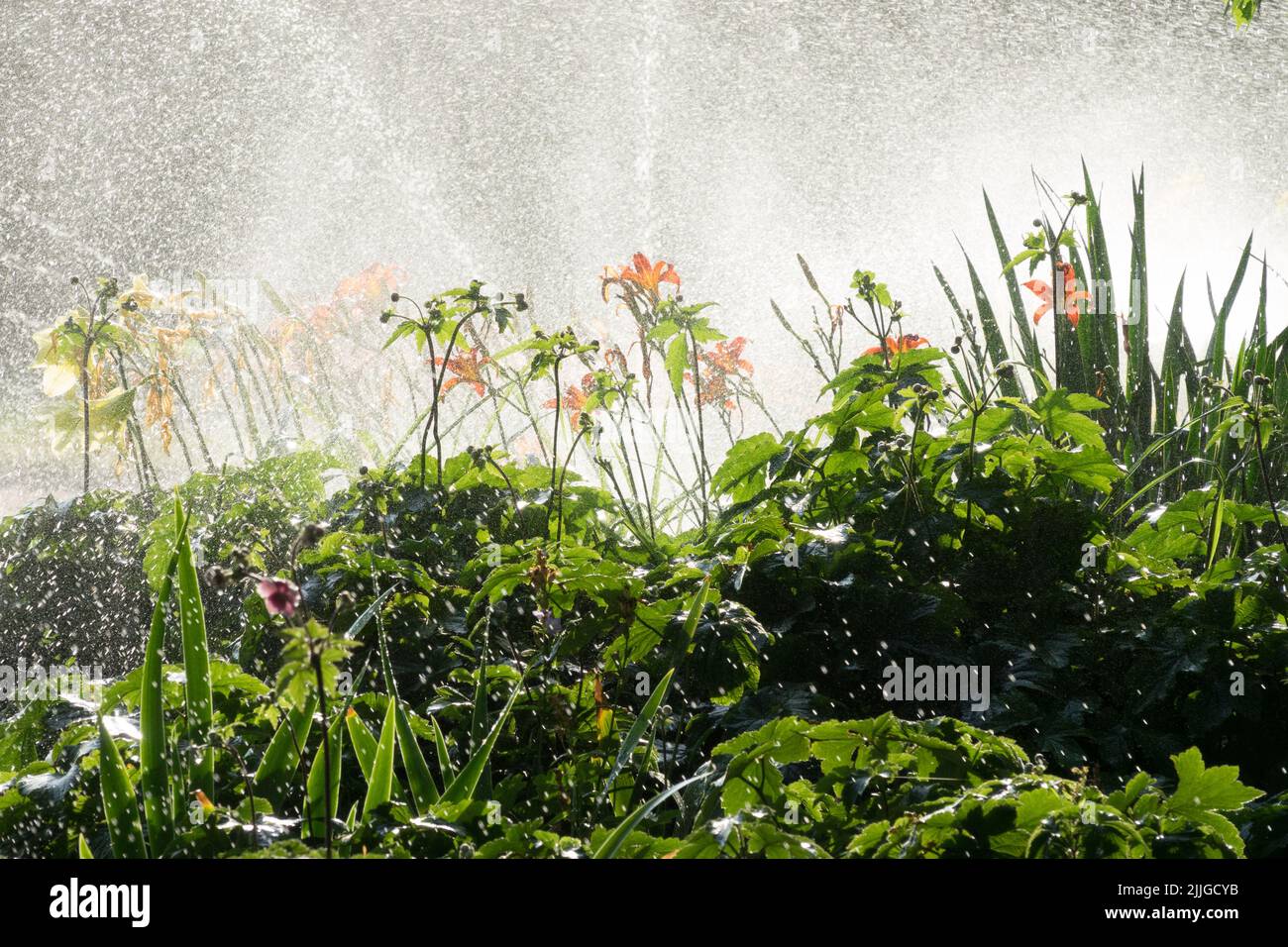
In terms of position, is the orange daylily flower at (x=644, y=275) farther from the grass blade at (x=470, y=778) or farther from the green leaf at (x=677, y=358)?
the grass blade at (x=470, y=778)

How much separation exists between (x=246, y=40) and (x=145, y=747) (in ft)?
30.8

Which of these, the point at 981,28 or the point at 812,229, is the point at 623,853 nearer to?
the point at 812,229

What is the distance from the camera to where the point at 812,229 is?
6590 millimetres

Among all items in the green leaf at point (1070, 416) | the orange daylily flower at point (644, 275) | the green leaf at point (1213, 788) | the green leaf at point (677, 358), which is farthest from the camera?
the orange daylily flower at point (644, 275)

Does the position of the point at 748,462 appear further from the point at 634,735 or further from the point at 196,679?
the point at 196,679

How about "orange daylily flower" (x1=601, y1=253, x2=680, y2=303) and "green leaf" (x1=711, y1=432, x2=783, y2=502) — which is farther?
"orange daylily flower" (x1=601, y1=253, x2=680, y2=303)

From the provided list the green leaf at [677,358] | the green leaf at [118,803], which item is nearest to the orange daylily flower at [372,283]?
the green leaf at [677,358]

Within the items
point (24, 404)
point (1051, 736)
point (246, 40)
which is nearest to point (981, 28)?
point (246, 40)

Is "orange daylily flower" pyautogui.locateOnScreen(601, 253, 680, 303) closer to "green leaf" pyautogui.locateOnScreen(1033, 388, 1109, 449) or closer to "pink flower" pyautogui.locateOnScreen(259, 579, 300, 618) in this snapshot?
"green leaf" pyautogui.locateOnScreen(1033, 388, 1109, 449)

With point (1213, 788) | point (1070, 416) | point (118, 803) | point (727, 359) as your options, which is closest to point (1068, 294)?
point (727, 359)

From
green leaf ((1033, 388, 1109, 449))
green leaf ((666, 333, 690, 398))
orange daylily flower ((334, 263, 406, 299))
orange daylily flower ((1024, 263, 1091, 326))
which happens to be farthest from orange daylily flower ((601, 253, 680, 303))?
orange daylily flower ((334, 263, 406, 299))

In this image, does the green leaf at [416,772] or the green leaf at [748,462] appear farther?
the green leaf at [748,462]

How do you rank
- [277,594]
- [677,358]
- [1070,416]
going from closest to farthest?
[277,594] → [1070,416] → [677,358]
